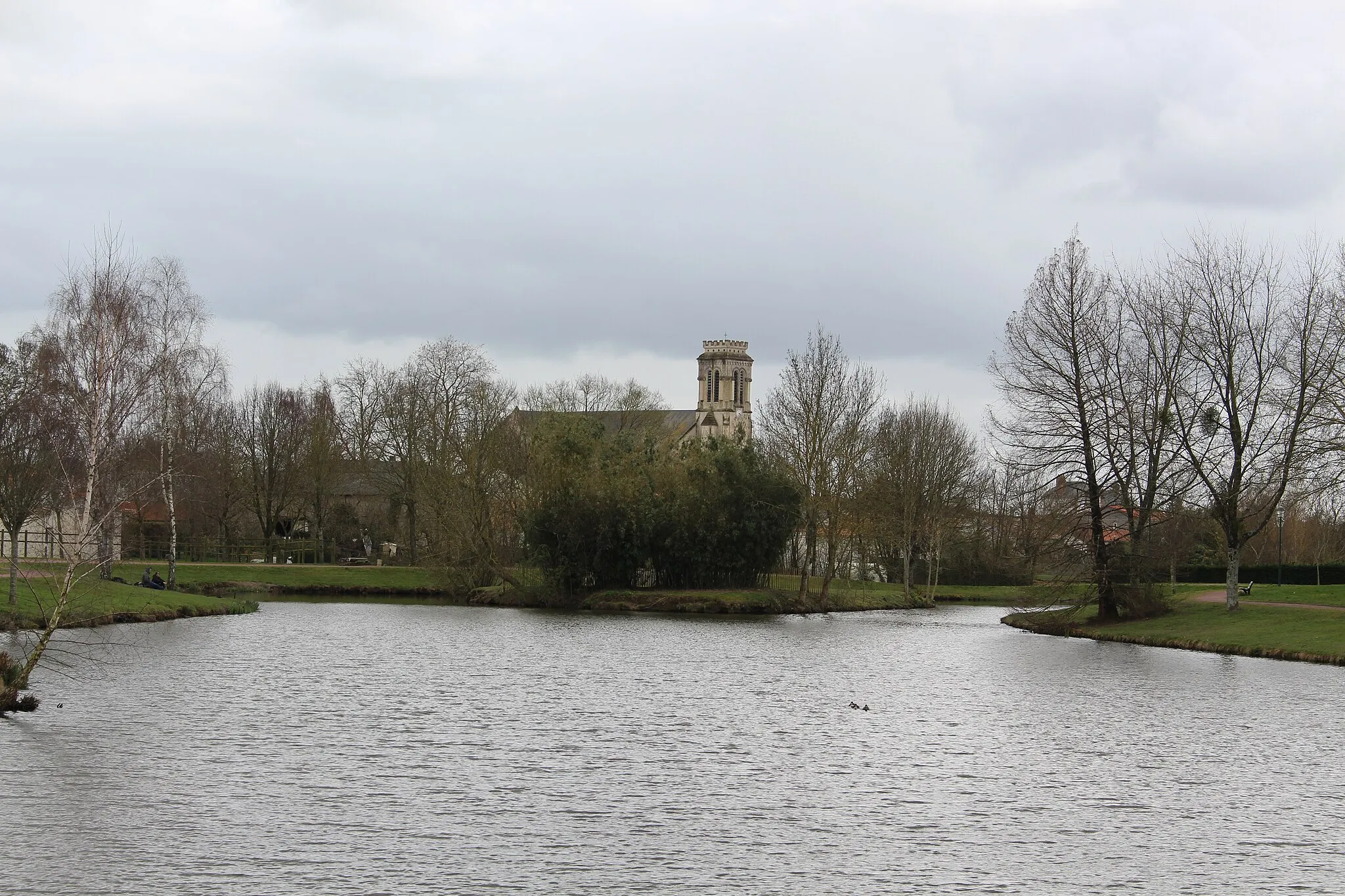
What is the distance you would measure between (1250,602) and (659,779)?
1390 inches

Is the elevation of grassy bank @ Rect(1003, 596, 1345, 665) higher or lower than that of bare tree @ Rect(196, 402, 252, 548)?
lower

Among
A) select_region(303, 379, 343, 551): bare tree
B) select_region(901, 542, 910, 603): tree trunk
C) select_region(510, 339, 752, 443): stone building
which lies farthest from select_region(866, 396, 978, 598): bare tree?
select_region(510, 339, 752, 443): stone building

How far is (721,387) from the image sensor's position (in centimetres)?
17050

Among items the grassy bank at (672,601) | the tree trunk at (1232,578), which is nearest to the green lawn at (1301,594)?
the tree trunk at (1232,578)

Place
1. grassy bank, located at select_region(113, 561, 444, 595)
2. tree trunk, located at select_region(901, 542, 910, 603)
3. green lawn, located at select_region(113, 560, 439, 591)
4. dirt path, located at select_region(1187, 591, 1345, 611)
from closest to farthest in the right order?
dirt path, located at select_region(1187, 591, 1345, 611), grassy bank, located at select_region(113, 561, 444, 595), green lawn, located at select_region(113, 560, 439, 591), tree trunk, located at select_region(901, 542, 910, 603)

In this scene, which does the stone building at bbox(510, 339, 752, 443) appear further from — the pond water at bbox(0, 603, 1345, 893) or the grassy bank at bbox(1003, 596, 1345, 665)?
the pond water at bbox(0, 603, 1345, 893)

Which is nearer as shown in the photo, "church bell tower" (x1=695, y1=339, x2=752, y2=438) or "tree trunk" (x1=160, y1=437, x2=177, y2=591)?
"tree trunk" (x1=160, y1=437, x2=177, y2=591)

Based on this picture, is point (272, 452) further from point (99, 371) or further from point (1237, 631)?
point (1237, 631)

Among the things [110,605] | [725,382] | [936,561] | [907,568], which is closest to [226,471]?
[110,605]

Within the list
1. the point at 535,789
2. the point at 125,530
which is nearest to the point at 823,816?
the point at 535,789

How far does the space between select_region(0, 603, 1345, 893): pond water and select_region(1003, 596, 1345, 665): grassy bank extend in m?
2.55

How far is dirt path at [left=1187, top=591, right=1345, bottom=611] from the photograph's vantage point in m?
42.8

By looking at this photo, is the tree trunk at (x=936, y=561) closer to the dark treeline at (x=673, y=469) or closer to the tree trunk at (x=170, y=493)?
the dark treeline at (x=673, y=469)

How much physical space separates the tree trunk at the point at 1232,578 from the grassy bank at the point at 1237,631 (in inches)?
13.3
